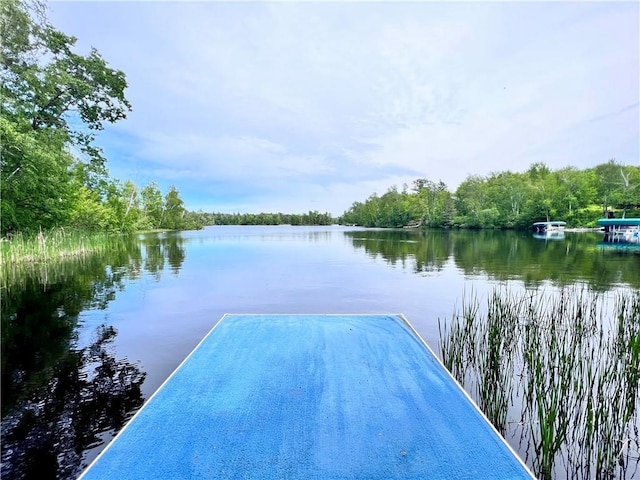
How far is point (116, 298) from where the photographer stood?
26.2ft

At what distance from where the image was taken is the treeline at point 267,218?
84894mm

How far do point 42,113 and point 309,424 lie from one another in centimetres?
1424

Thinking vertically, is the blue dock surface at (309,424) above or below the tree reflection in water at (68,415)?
above

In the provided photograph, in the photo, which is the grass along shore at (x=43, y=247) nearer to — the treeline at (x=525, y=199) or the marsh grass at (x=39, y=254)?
the marsh grass at (x=39, y=254)

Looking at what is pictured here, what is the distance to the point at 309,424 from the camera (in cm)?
242

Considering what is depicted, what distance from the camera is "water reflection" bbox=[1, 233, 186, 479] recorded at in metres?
2.53

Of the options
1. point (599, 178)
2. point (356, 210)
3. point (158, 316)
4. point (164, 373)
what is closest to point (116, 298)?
point (158, 316)

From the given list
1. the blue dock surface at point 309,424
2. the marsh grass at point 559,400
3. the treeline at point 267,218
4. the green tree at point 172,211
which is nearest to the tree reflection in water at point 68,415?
the blue dock surface at point 309,424

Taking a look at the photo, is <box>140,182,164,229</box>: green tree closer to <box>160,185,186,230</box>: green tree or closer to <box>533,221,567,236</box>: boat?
<box>160,185,186,230</box>: green tree

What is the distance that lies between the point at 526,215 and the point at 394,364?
48249mm

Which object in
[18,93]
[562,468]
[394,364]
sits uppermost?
[18,93]

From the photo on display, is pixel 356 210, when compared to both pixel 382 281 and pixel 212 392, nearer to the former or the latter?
pixel 382 281

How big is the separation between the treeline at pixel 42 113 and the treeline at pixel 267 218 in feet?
207

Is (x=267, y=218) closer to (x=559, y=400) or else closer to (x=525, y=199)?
(x=525, y=199)
